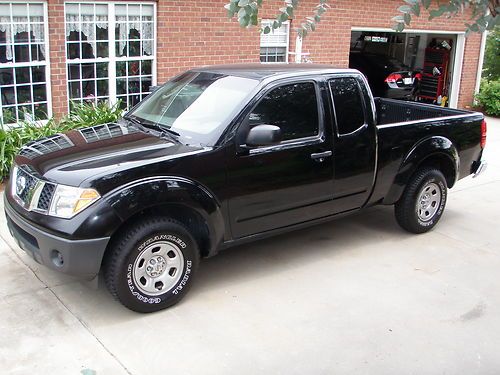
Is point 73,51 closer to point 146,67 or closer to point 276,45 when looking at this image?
point 146,67

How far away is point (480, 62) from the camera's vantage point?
16.3 meters

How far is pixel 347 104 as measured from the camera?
5586 millimetres

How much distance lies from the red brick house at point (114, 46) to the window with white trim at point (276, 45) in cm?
2

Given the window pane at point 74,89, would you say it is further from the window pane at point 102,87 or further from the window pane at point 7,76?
the window pane at point 7,76

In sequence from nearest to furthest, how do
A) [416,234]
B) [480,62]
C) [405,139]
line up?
[405,139] → [416,234] → [480,62]

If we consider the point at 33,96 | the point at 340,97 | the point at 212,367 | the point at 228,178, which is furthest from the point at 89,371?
the point at 33,96

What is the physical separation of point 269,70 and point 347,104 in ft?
2.63

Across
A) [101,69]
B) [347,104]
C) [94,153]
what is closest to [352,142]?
[347,104]

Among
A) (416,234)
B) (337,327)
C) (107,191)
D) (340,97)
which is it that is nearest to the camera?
(107,191)

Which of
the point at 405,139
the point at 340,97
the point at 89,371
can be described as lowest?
the point at 89,371

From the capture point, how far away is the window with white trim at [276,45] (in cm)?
1163

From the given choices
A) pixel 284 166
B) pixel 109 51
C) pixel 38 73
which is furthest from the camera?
pixel 109 51

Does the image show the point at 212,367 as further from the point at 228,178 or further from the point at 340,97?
the point at 340,97

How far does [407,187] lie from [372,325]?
2109mm
